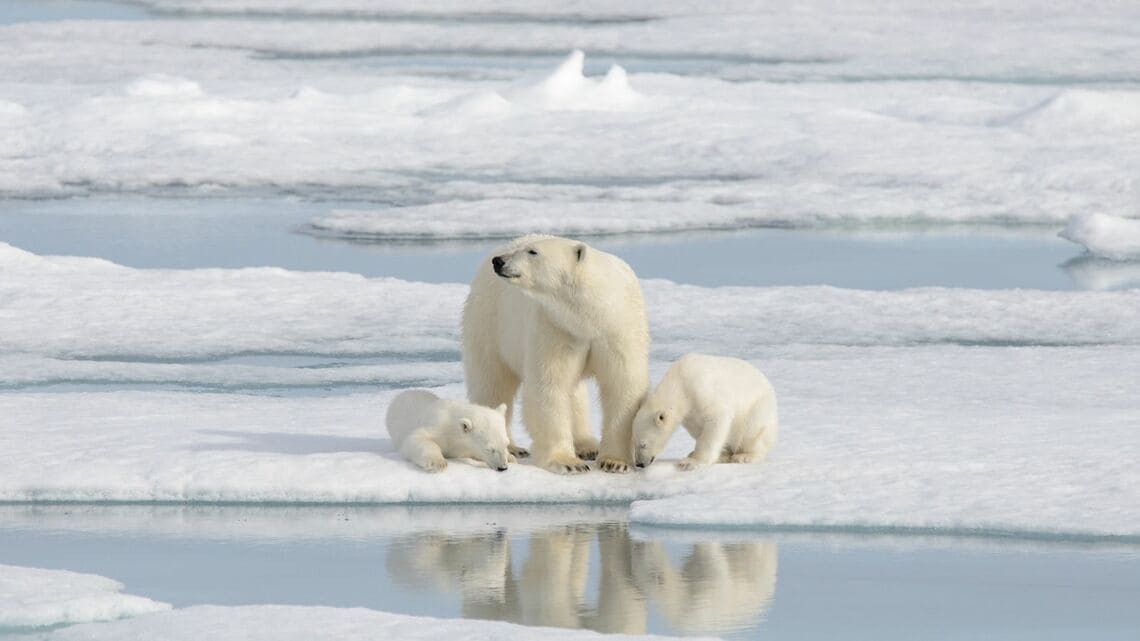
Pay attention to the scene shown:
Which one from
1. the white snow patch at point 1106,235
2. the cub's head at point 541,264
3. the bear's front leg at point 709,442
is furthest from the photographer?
the white snow patch at point 1106,235

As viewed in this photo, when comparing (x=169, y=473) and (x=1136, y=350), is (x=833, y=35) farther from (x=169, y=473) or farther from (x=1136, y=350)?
(x=169, y=473)

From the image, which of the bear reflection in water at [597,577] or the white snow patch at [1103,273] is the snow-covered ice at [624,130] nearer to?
the white snow patch at [1103,273]

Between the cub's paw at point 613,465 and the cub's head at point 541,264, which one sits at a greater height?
the cub's head at point 541,264

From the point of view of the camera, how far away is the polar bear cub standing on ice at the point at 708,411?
17.6ft

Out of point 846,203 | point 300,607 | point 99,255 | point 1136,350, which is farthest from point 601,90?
point 300,607

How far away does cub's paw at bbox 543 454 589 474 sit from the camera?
545 cm

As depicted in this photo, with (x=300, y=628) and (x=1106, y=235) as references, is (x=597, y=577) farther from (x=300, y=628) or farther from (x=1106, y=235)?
(x=1106, y=235)

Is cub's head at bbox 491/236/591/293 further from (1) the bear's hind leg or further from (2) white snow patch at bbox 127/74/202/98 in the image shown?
(2) white snow patch at bbox 127/74/202/98

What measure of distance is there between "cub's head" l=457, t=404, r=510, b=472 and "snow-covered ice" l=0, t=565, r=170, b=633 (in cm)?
123

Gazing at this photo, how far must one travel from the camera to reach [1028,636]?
4152 mm

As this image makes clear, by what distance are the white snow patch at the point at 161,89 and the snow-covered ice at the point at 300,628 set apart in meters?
A: 13.1

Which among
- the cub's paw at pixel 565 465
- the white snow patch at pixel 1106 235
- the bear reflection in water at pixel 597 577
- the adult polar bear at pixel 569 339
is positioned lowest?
the bear reflection in water at pixel 597 577

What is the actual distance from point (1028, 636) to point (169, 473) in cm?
255

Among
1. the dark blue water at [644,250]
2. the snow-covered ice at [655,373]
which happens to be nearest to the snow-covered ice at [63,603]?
the snow-covered ice at [655,373]
